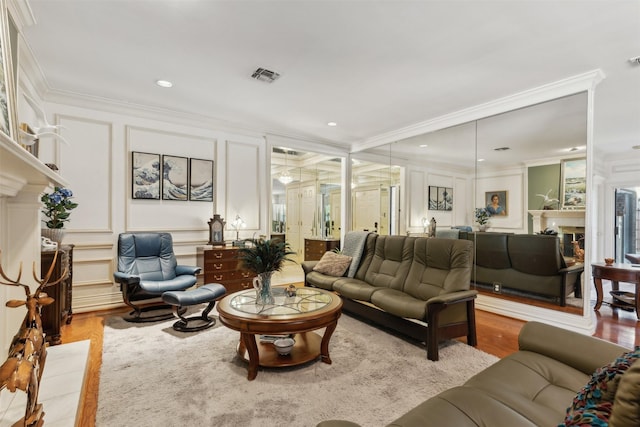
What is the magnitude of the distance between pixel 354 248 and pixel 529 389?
Result: 115 inches

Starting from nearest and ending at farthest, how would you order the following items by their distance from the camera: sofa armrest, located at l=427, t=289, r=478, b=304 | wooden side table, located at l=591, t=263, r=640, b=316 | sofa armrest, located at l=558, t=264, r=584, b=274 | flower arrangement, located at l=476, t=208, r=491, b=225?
1. sofa armrest, located at l=427, t=289, r=478, b=304
2. sofa armrest, located at l=558, t=264, r=584, b=274
3. wooden side table, located at l=591, t=263, r=640, b=316
4. flower arrangement, located at l=476, t=208, r=491, b=225

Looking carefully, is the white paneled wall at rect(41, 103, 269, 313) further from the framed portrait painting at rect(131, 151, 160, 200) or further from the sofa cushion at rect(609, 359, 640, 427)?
the sofa cushion at rect(609, 359, 640, 427)

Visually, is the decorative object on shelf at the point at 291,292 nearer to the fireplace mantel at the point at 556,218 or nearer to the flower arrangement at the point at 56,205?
the flower arrangement at the point at 56,205

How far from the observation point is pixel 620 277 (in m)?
3.83

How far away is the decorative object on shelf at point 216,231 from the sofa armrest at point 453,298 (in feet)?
10.4

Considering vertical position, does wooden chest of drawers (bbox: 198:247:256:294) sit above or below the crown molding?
below

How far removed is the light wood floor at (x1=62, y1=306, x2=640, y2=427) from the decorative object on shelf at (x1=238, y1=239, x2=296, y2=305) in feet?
4.34

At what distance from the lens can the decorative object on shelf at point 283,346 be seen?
2496 millimetres

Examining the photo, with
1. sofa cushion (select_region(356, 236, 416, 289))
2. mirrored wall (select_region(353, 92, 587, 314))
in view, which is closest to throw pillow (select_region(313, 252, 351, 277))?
sofa cushion (select_region(356, 236, 416, 289))

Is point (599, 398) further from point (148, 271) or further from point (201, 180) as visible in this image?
point (201, 180)

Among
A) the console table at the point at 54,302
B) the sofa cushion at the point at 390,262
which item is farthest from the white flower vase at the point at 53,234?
the sofa cushion at the point at 390,262

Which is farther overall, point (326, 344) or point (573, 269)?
point (573, 269)

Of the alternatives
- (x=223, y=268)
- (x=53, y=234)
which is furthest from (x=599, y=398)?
(x=53, y=234)

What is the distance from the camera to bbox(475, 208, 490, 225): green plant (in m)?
4.19
